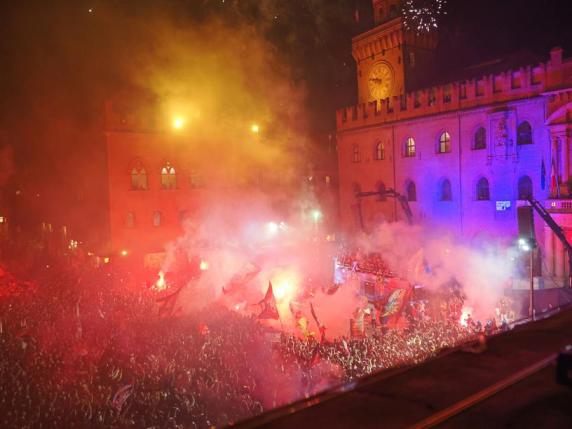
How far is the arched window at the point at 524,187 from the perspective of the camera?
76.7 ft

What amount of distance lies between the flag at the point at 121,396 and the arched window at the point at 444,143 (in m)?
21.6

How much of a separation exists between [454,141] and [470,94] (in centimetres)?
250

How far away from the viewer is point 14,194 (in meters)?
33.6

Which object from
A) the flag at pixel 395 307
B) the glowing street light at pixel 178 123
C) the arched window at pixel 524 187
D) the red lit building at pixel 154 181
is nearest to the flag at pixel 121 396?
the flag at pixel 395 307

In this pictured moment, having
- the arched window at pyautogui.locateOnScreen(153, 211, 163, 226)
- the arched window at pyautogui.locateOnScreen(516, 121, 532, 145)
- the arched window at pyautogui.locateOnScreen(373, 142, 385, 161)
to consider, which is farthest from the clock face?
the arched window at pyautogui.locateOnScreen(153, 211, 163, 226)

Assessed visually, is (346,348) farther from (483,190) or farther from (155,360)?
(483,190)

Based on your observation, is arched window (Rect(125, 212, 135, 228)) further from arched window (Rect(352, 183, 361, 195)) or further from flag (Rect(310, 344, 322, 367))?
flag (Rect(310, 344, 322, 367))

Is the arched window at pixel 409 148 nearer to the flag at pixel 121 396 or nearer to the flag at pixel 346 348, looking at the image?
the flag at pixel 346 348

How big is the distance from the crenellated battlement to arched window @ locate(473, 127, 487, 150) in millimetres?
1287

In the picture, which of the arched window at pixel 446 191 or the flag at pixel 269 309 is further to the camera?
the arched window at pixel 446 191

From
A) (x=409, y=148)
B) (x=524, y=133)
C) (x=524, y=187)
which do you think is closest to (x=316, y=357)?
(x=524, y=187)

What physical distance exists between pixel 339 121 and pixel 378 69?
163 inches

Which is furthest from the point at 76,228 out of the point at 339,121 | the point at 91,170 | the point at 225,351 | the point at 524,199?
the point at 524,199

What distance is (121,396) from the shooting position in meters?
9.98
